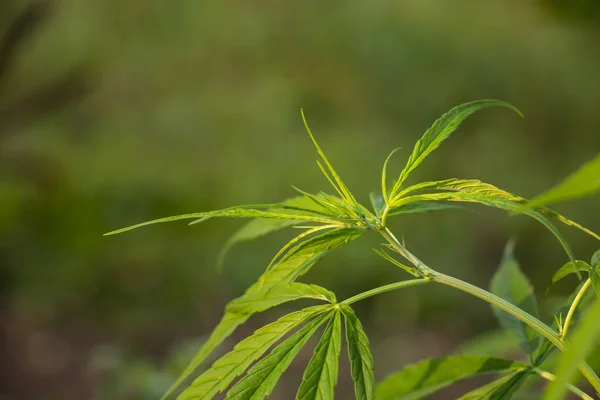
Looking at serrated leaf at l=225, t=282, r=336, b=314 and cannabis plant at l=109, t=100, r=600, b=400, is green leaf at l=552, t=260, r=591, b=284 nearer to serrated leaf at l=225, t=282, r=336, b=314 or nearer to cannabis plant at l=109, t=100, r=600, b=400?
cannabis plant at l=109, t=100, r=600, b=400

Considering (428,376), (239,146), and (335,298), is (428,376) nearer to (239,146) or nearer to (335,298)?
(335,298)

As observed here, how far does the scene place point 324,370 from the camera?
0.48 metres

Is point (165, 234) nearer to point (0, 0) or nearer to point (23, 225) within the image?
point (23, 225)

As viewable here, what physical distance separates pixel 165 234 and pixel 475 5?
2.60m

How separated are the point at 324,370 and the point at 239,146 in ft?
11.5

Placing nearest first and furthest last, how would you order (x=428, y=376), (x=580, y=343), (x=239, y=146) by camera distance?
(x=580, y=343)
(x=428, y=376)
(x=239, y=146)

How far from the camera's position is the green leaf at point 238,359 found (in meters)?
0.49

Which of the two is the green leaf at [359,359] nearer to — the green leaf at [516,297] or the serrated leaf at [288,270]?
the serrated leaf at [288,270]

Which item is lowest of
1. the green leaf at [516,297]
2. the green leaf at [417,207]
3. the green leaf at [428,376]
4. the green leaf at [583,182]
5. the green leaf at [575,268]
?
the green leaf at [428,376]

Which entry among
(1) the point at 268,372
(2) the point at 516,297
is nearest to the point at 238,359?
(1) the point at 268,372

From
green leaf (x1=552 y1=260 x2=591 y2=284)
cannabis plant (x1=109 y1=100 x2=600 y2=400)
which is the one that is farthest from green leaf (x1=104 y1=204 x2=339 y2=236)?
green leaf (x1=552 y1=260 x2=591 y2=284)

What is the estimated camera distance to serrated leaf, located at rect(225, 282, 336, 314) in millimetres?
523

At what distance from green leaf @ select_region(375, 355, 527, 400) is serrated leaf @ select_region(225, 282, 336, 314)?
0.48ft

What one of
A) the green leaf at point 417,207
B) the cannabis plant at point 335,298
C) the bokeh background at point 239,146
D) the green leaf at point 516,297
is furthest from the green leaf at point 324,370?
the bokeh background at point 239,146
